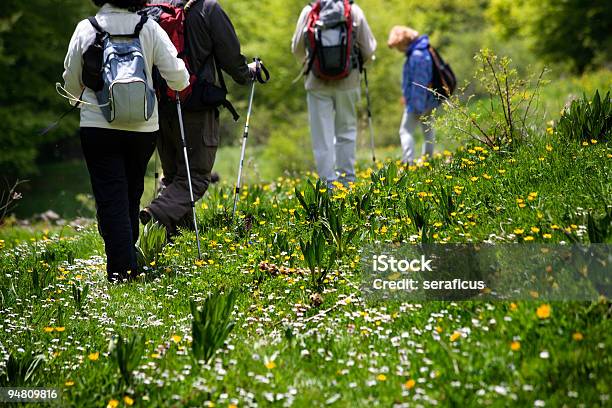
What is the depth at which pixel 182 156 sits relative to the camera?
6.16m

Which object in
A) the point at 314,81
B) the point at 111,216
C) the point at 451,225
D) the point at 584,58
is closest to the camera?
the point at 451,225

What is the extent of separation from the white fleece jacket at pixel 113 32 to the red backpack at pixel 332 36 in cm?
231

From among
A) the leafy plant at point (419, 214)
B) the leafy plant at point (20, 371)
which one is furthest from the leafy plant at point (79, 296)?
the leafy plant at point (419, 214)

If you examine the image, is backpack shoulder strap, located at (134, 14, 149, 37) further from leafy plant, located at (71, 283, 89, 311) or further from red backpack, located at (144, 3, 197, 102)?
leafy plant, located at (71, 283, 89, 311)

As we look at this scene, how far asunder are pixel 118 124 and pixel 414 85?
4231mm

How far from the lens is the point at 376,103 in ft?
80.3

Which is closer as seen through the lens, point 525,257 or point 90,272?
point 525,257

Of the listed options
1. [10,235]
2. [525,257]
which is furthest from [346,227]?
[10,235]

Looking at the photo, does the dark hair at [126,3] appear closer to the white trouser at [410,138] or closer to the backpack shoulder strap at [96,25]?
the backpack shoulder strap at [96,25]

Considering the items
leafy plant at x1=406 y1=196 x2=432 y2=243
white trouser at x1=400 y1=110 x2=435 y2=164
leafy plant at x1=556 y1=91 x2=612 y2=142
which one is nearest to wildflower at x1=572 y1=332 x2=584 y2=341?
leafy plant at x1=406 y1=196 x2=432 y2=243

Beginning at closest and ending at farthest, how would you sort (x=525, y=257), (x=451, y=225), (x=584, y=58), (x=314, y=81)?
(x=525, y=257)
(x=451, y=225)
(x=314, y=81)
(x=584, y=58)

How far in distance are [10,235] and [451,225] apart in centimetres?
580

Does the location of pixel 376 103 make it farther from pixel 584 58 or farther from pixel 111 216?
pixel 111 216

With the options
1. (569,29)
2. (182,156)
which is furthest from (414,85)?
(569,29)
